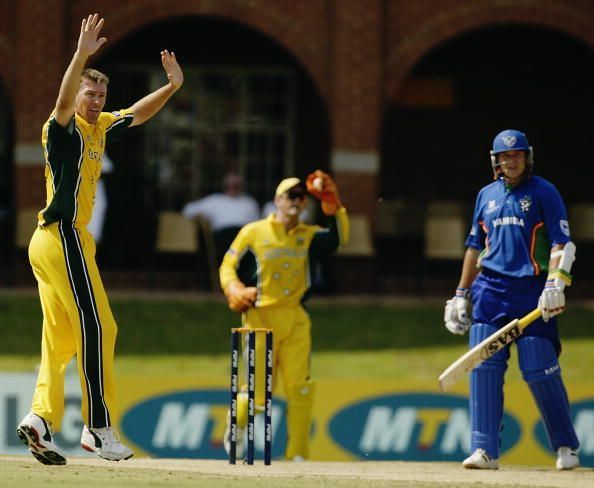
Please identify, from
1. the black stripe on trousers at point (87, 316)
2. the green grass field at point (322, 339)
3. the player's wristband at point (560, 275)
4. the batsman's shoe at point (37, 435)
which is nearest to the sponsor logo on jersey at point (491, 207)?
the player's wristband at point (560, 275)

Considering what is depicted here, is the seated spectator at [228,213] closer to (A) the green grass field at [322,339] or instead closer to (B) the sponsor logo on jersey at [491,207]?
(A) the green grass field at [322,339]

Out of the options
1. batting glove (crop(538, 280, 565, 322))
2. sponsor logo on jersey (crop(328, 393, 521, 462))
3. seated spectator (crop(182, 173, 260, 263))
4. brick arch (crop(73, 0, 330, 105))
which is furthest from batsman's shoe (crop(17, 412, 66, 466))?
brick arch (crop(73, 0, 330, 105))

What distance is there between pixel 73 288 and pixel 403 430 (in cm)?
557

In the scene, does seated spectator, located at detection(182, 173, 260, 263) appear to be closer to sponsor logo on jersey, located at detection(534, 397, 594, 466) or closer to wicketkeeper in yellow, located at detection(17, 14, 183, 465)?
sponsor logo on jersey, located at detection(534, 397, 594, 466)

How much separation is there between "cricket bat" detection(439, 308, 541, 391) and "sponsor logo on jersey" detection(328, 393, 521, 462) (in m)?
3.69

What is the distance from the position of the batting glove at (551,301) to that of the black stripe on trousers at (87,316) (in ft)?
8.22

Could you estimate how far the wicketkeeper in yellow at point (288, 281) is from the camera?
11.3 metres

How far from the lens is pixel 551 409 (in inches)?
389

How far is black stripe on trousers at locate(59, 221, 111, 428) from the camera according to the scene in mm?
8141

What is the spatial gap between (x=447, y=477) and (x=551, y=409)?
3.84ft

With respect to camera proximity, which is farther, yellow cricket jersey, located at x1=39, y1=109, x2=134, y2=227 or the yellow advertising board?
the yellow advertising board

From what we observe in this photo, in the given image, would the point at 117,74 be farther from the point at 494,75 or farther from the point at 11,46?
the point at 494,75

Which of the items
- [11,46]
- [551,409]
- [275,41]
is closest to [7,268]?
[11,46]

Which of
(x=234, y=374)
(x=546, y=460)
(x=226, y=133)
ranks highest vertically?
(x=226, y=133)
